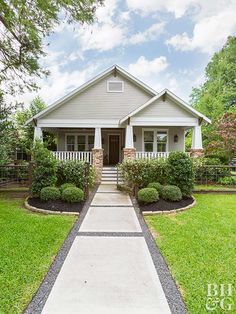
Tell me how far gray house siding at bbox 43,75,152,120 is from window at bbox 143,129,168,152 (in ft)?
6.70

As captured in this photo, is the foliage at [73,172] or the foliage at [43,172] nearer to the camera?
the foliage at [43,172]

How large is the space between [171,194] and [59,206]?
3.94 metres

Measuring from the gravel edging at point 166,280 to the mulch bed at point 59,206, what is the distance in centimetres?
310

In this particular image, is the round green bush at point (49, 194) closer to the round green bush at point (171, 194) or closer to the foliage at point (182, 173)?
the round green bush at point (171, 194)

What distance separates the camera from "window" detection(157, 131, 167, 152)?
56.5 feet

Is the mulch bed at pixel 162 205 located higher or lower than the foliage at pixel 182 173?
lower

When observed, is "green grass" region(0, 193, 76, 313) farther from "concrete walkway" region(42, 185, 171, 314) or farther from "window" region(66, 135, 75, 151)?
"window" region(66, 135, 75, 151)

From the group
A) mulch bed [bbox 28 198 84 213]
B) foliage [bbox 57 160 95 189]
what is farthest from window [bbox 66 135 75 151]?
mulch bed [bbox 28 198 84 213]

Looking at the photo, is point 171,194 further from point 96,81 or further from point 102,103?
point 96,81

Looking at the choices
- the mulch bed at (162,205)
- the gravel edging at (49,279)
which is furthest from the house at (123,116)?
the gravel edging at (49,279)

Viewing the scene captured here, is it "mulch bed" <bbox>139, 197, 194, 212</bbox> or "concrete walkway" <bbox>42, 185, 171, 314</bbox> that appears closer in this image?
"concrete walkway" <bbox>42, 185, 171, 314</bbox>

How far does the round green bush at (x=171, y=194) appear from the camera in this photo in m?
9.12

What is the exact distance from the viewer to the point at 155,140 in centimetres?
1709
